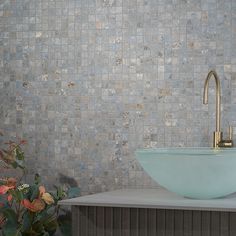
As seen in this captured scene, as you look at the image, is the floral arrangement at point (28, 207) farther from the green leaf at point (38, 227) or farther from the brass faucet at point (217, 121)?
the brass faucet at point (217, 121)

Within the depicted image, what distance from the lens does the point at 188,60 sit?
2.54m

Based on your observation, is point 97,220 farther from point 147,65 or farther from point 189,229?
point 147,65

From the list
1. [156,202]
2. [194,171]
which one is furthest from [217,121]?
[156,202]

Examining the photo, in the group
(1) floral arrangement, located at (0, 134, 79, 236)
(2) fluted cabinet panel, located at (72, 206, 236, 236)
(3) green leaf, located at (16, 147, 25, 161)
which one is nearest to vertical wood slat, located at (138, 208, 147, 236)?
(2) fluted cabinet panel, located at (72, 206, 236, 236)

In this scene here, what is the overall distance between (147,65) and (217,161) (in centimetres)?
78

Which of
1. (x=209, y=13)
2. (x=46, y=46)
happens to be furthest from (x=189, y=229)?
(x=46, y=46)

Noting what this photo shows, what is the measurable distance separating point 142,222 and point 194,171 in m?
0.25

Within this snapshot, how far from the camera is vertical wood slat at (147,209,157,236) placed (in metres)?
1.96

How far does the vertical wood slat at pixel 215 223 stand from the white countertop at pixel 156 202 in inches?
1.2

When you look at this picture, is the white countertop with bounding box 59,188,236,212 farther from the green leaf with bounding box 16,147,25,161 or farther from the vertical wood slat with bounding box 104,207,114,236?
the green leaf with bounding box 16,147,25,161

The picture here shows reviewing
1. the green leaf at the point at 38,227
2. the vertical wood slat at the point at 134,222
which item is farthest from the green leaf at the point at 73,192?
the vertical wood slat at the point at 134,222

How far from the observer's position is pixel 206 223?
6.25 feet

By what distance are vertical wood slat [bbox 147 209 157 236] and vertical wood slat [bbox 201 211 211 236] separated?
0.53 feet

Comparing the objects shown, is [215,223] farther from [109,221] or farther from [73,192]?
[73,192]
